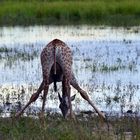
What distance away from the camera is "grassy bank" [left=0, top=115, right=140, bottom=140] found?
859 cm

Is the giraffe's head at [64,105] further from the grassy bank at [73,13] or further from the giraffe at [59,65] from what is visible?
the grassy bank at [73,13]

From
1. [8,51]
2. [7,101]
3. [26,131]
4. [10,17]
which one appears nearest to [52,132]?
[26,131]

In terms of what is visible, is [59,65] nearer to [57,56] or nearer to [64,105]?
[57,56]

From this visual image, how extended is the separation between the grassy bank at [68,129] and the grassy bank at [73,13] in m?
22.4

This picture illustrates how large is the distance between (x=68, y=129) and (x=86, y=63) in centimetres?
1066

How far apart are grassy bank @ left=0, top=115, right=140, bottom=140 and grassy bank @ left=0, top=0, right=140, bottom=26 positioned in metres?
22.4

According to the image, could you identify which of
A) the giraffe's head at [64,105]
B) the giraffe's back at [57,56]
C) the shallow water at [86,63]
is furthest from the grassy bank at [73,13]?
the giraffe's back at [57,56]

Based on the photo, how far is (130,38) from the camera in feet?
87.1

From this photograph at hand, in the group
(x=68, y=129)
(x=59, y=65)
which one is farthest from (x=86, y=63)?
(x=68, y=129)

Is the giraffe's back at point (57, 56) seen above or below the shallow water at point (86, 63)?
above

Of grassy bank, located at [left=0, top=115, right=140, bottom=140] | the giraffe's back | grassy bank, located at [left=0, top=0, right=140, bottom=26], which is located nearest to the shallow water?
grassy bank, located at [left=0, top=115, right=140, bottom=140]

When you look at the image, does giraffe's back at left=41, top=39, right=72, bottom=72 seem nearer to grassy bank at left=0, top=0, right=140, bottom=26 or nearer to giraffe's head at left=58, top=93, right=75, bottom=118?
giraffe's head at left=58, top=93, right=75, bottom=118

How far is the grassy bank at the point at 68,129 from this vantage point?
8586 mm

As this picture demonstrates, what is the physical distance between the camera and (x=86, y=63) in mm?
20141
